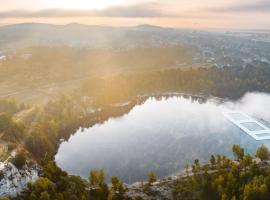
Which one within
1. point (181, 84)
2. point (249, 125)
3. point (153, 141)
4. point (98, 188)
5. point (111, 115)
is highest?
point (181, 84)

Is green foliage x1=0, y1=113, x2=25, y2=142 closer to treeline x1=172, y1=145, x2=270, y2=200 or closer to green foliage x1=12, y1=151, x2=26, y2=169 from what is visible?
green foliage x1=12, y1=151, x2=26, y2=169

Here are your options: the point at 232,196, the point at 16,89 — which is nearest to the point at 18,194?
the point at 232,196

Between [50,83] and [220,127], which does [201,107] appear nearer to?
[220,127]

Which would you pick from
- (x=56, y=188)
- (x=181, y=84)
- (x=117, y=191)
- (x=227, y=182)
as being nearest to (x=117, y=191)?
(x=117, y=191)

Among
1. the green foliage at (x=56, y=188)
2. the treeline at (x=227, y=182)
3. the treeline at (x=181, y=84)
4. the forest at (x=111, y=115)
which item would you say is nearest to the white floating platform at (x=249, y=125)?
the forest at (x=111, y=115)

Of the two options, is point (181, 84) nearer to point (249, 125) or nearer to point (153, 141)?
point (249, 125)

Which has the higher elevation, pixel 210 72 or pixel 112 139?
pixel 210 72
